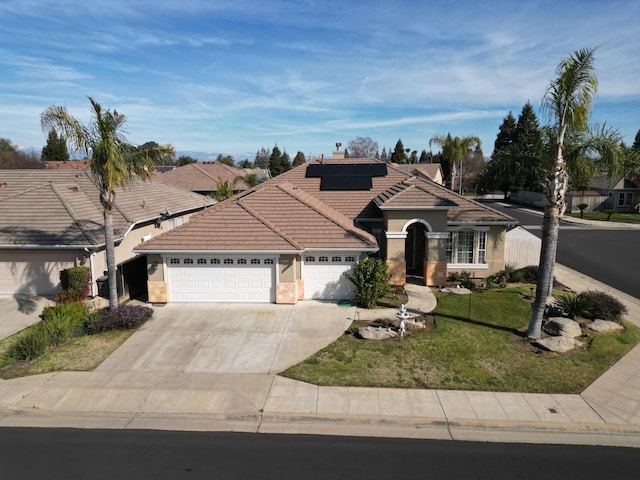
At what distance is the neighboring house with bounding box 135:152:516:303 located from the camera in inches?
678

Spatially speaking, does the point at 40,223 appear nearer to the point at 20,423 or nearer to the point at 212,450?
the point at 20,423

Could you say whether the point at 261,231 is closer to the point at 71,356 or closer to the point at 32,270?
the point at 71,356

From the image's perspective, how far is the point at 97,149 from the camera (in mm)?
13883

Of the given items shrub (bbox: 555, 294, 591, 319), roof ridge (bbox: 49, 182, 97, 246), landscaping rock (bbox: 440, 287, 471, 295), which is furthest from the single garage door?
shrub (bbox: 555, 294, 591, 319)

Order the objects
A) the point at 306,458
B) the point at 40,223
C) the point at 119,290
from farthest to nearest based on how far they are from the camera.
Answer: the point at 40,223 → the point at 119,290 → the point at 306,458

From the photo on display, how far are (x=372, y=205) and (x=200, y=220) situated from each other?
30.1ft

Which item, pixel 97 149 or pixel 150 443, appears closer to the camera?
pixel 150 443

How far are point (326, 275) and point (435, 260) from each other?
5.30m

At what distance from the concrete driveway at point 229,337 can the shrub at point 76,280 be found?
3033mm

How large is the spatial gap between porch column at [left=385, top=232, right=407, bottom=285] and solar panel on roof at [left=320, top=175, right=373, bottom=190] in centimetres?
556

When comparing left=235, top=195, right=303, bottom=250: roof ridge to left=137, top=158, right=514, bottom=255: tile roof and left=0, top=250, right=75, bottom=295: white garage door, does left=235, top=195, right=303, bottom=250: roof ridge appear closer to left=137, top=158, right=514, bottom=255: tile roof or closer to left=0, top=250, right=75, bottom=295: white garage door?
left=137, top=158, right=514, bottom=255: tile roof

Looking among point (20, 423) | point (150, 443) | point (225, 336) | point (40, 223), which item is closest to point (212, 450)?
point (150, 443)

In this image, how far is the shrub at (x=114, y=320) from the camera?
14.6 metres

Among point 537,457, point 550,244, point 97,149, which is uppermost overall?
point 97,149
